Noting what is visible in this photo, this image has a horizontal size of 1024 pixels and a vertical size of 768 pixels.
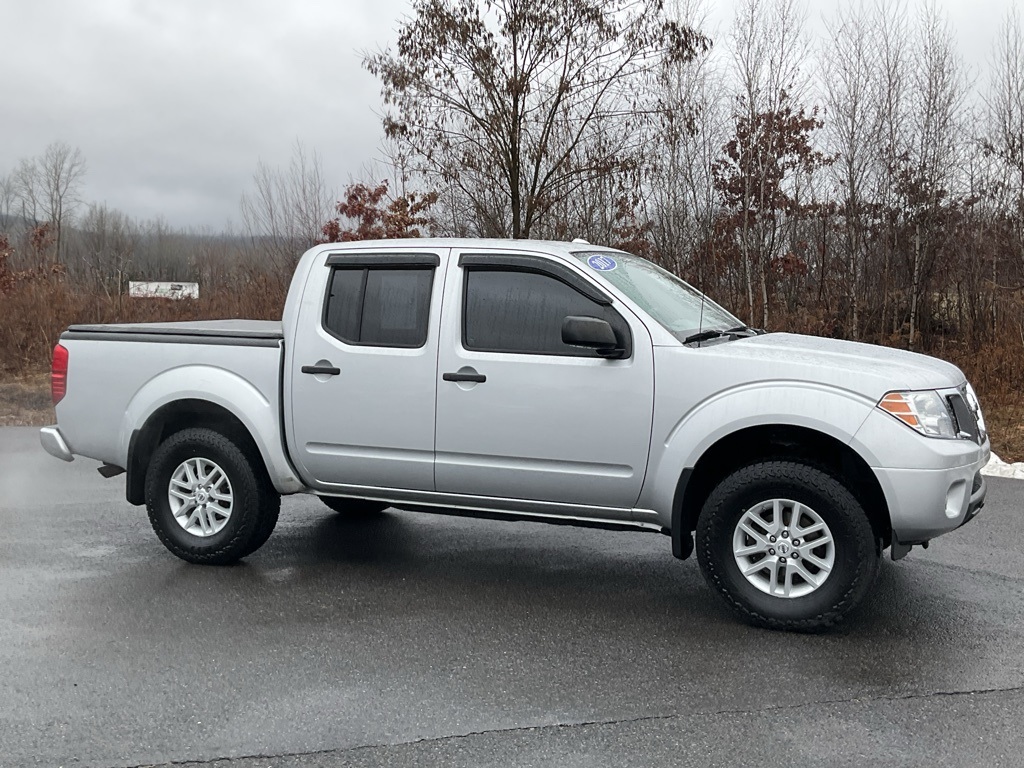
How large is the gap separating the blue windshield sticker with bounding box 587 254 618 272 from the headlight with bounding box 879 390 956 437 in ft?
5.34

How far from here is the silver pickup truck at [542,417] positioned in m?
4.89

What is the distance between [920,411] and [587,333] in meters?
1.61

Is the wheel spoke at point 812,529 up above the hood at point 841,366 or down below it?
below

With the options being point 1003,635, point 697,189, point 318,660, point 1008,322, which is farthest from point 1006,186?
point 318,660

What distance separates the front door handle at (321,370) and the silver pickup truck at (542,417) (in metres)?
0.01

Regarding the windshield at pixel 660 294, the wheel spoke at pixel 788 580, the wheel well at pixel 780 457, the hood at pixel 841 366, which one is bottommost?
the wheel spoke at pixel 788 580

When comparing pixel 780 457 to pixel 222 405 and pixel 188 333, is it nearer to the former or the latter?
pixel 222 405

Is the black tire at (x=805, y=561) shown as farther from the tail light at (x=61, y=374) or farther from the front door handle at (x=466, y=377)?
the tail light at (x=61, y=374)

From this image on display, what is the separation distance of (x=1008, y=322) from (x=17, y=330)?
57.8ft

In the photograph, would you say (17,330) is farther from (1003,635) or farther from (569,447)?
(1003,635)

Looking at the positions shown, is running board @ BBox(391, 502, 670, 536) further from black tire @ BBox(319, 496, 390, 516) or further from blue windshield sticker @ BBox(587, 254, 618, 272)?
black tire @ BBox(319, 496, 390, 516)

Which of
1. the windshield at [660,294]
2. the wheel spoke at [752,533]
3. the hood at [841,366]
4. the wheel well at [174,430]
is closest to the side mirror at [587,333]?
the windshield at [660,294]

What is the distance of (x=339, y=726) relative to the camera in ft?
12.6

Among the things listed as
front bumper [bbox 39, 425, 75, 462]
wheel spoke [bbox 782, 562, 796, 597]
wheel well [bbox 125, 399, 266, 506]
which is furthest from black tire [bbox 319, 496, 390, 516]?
wheel spoke [bbox 782, 562, 796, 597]
